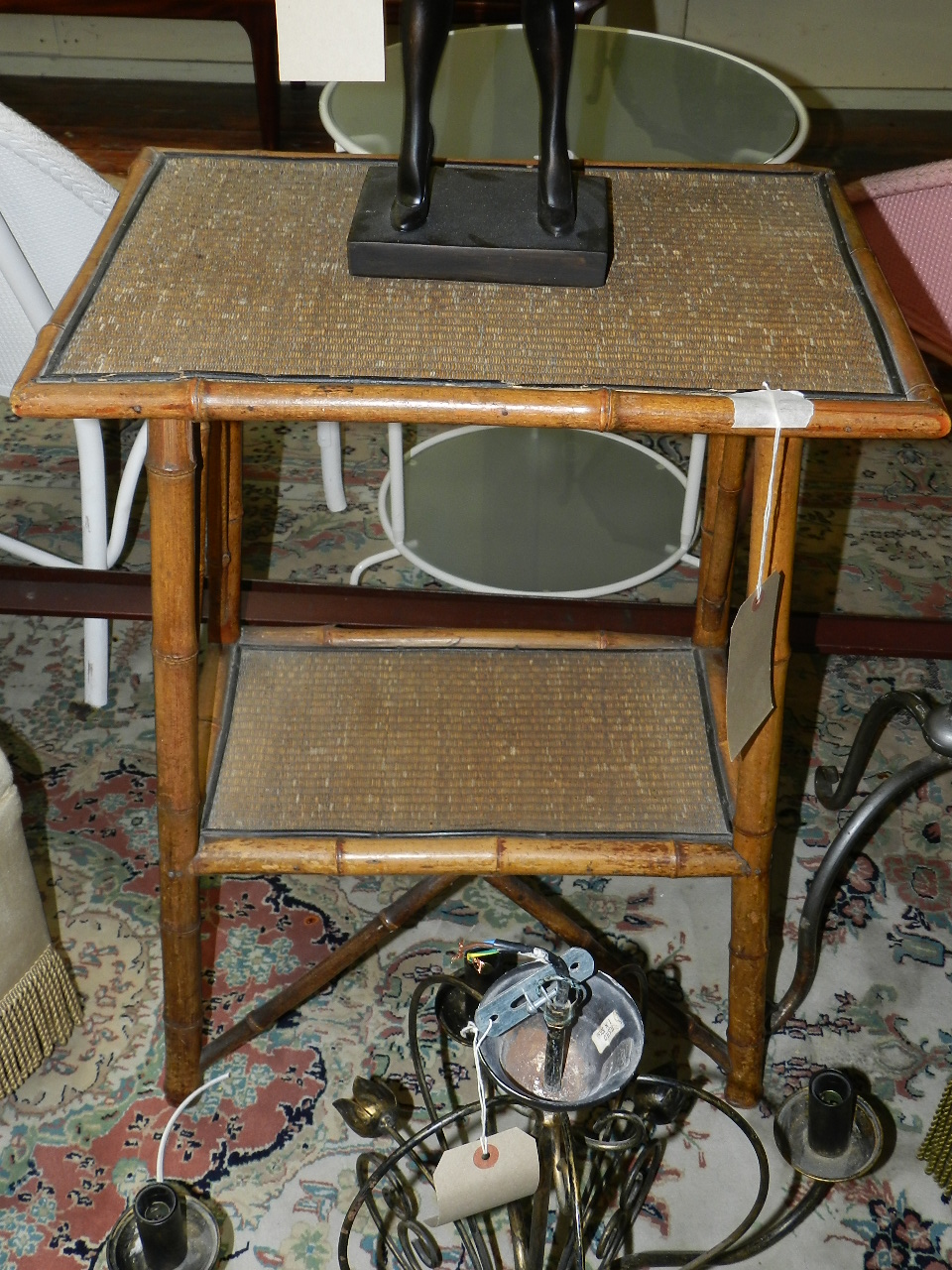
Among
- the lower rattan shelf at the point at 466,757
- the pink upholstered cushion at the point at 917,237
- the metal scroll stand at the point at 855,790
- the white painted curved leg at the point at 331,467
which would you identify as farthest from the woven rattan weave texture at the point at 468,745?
the white painted curved leg at the point at 331,467

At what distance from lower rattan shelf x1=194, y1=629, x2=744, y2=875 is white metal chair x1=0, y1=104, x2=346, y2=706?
400 millimetres

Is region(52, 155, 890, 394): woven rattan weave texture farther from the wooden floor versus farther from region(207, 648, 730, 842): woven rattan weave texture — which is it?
the wooden floor

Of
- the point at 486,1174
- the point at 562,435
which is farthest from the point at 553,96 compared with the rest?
the point at 562,435

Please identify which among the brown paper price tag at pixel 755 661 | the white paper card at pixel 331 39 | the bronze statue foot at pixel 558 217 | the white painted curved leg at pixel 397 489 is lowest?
the white painted curved leg at pixel 397 489

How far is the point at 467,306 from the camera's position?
950mm

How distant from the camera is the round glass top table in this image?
5.58ft

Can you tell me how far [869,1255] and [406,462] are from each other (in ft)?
4.54

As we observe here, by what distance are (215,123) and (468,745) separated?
2.73 meters

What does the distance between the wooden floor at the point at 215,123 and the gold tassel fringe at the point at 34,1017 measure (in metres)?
2.42

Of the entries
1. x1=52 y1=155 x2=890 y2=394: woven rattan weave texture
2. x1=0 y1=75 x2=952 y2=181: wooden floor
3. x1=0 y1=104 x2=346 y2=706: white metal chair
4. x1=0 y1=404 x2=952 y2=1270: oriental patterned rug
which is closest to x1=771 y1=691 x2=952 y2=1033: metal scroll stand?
x1=0 y1=404 x2=952 y2=1270: oriental patterned rug

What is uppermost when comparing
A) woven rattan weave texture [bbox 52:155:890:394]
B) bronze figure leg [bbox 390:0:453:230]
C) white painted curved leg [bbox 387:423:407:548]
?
bronze figure leg [bbox 390:0:453:230]

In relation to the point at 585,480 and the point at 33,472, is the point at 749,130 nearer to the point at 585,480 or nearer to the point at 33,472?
the point at 585,480

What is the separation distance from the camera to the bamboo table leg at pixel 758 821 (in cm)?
96

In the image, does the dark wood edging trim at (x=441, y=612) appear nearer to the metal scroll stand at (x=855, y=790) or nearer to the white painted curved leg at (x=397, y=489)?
the metal scroll stand at (x=855, y=790)
